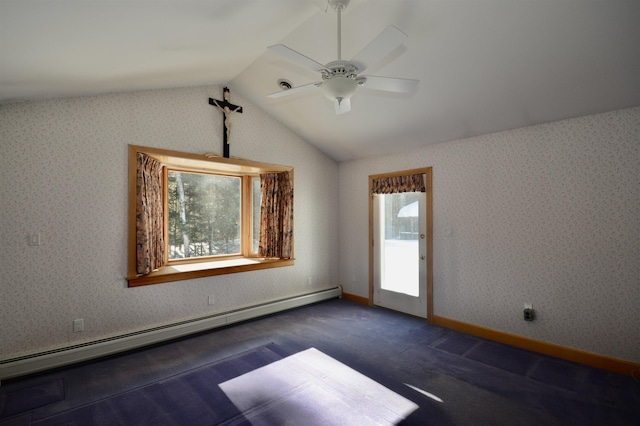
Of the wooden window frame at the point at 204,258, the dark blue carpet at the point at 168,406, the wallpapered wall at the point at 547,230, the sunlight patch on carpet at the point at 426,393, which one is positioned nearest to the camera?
the dark blue carpet at the point at 168,406

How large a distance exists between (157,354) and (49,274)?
1.24 metres

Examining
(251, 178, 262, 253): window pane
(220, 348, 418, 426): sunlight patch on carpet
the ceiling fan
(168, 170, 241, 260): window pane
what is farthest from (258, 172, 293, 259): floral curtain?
the ceiling fan

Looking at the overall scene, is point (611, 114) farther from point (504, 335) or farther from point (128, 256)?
point (128, 256)

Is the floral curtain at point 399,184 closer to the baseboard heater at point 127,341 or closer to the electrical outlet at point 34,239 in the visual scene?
the baseboard heater at point 127,341

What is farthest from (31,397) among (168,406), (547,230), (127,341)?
(547,230)

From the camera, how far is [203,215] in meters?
4.30

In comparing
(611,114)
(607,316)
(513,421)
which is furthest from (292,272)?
(611,114)

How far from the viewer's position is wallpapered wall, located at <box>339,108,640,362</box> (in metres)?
2.72

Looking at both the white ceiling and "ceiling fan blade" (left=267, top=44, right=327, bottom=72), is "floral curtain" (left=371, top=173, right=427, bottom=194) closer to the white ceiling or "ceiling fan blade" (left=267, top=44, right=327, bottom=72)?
the white ceiling

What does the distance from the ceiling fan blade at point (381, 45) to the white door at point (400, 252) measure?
8.64 feet

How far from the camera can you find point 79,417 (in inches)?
83.2

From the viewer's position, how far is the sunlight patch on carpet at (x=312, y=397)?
83.2 inches

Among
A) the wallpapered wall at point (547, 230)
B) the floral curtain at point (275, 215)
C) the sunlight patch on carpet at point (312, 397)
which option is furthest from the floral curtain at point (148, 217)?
the wallpapered wall at point (547, 230)

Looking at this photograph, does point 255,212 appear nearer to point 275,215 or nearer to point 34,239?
point 275,215
